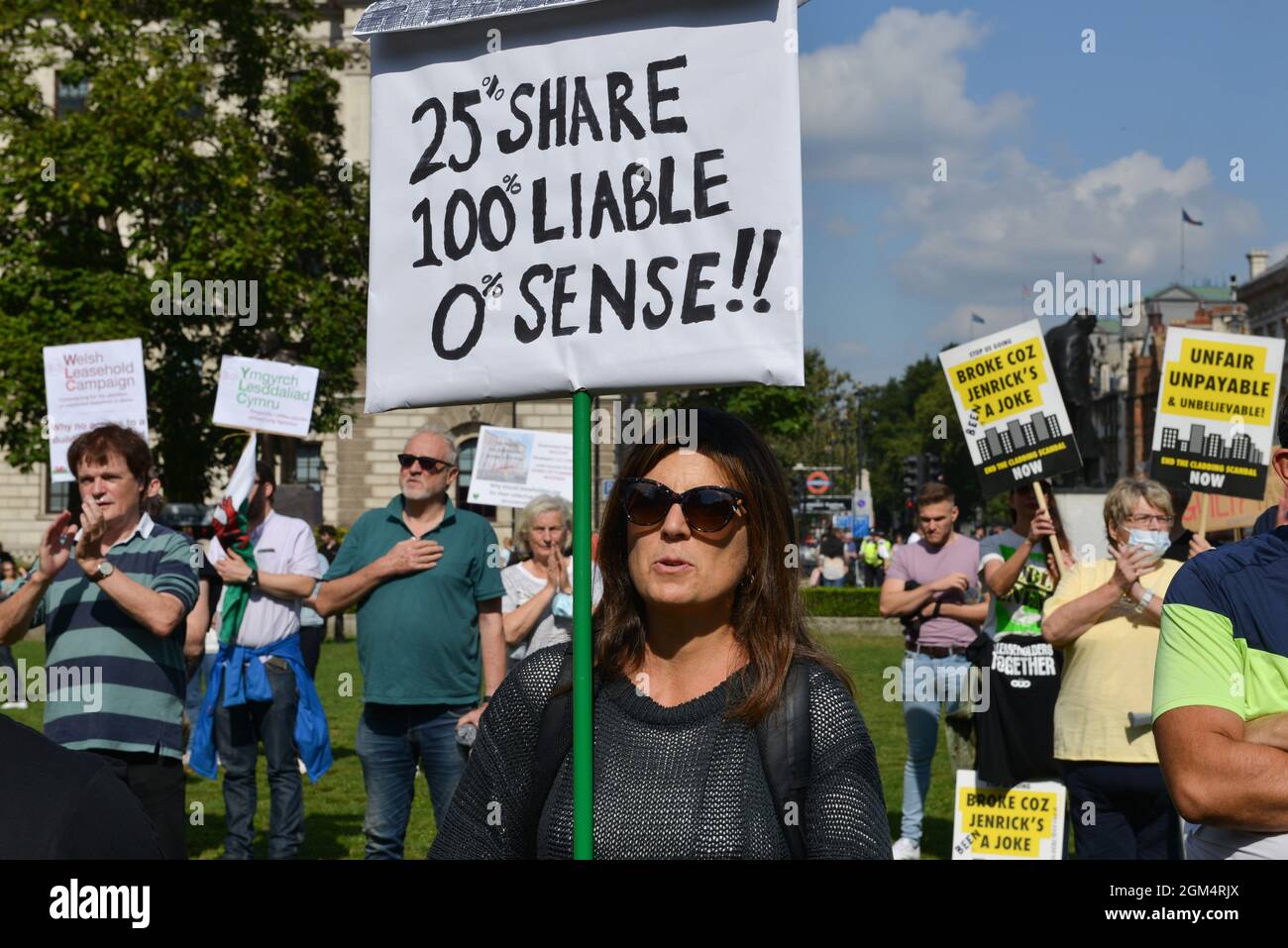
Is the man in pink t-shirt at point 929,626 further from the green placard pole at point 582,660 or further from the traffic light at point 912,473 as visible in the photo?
the traffic light at point 912,473

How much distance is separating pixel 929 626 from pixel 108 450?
479 centimetres

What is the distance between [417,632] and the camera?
668 cm

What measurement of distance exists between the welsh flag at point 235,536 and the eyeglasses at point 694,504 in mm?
4983

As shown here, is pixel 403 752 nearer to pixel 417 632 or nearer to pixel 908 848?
pixel 417 632

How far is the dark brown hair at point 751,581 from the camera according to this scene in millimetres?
2953

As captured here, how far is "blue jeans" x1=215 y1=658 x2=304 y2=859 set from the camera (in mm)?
7645

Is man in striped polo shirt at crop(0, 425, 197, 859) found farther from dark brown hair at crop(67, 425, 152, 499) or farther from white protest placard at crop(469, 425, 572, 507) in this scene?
white protest placard at crop(469, 425, 572, 507)

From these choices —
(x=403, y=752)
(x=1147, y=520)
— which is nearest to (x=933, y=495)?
(x=1147, y=520)

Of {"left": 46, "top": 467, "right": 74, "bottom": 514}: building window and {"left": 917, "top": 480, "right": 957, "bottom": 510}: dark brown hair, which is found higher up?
{"left": 46, "top": 467, "right": 74, "bottom": 514}: building window

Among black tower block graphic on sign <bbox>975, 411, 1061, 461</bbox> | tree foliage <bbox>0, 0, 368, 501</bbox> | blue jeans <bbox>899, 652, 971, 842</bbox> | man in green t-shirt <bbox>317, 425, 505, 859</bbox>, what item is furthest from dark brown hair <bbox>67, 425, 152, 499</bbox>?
tree foliage <bbox>0, 0, 368, 501</bbox>

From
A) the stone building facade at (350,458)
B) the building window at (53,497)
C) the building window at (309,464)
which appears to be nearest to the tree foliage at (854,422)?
the stone building facade at (350,458)

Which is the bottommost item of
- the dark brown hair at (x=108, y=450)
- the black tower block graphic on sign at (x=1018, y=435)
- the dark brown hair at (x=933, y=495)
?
the dark brown hair at (x=933, y=495)

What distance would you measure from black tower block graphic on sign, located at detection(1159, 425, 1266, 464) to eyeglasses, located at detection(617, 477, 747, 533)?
5441 mm

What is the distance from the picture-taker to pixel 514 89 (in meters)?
3.12
